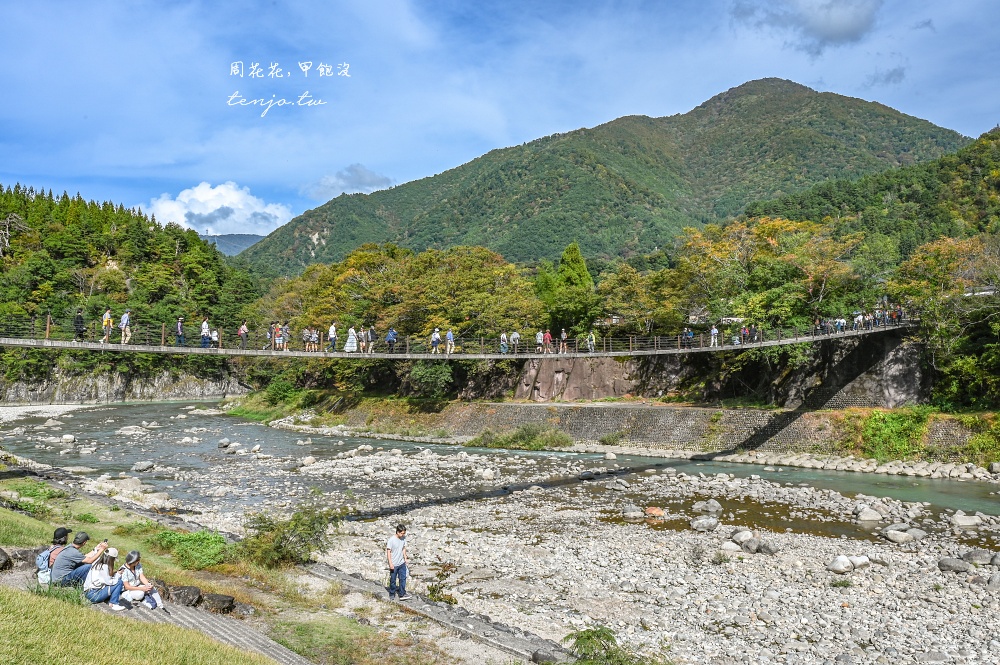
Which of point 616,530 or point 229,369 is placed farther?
point 229,369

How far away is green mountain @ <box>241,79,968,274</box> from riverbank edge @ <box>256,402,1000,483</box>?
70.1 metres

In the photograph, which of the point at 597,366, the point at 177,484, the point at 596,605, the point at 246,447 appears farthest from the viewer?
the point at 597,366

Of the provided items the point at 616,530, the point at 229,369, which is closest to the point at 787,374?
the point at 616,530

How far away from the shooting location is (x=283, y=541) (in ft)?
34.9

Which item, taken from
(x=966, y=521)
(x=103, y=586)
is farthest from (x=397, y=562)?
(x=966, y=521)

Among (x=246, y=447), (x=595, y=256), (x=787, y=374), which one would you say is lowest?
(x=246, y=447)

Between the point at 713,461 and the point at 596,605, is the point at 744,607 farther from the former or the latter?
the point at 713,461

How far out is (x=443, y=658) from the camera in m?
7.12

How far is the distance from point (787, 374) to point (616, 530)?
17565mm

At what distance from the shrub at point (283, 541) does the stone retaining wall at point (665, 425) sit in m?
17.9

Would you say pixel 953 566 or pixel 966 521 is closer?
pixel 953 566

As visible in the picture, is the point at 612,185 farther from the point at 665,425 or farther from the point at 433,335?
the point at 433,335

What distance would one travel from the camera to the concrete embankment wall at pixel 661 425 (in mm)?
23291

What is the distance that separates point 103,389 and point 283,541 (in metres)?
49.8
